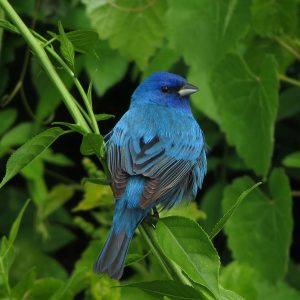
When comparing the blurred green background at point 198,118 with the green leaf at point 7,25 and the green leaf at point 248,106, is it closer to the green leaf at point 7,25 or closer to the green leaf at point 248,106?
the green leaf at point 248,106

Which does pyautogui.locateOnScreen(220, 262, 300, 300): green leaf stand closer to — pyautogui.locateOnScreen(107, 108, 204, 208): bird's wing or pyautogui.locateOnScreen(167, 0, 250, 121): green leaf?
pyautogui.locateOnScreen(107, 108, 204, 208): bird's wing

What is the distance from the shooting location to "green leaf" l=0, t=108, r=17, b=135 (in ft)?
9.70

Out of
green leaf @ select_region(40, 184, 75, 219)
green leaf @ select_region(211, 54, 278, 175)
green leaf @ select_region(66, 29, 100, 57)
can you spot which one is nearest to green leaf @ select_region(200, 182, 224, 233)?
green leaf @ select_region(40, 184, 75, 219)

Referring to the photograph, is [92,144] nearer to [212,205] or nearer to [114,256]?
[114,256]

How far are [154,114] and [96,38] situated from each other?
675mm

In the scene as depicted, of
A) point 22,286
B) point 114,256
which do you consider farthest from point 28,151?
point 22,286

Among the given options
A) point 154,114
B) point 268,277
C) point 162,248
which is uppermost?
point 162,248

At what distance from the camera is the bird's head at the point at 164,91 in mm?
2301

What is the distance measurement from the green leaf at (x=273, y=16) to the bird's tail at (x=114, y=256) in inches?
40.8

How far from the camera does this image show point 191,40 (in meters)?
2.26

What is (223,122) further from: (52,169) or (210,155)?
(52,169)

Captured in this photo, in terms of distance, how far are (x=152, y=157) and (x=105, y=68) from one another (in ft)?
3.81

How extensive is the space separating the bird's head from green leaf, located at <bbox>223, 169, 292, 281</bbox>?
44 cm

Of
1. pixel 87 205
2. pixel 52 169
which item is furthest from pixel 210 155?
pixel 87 205
